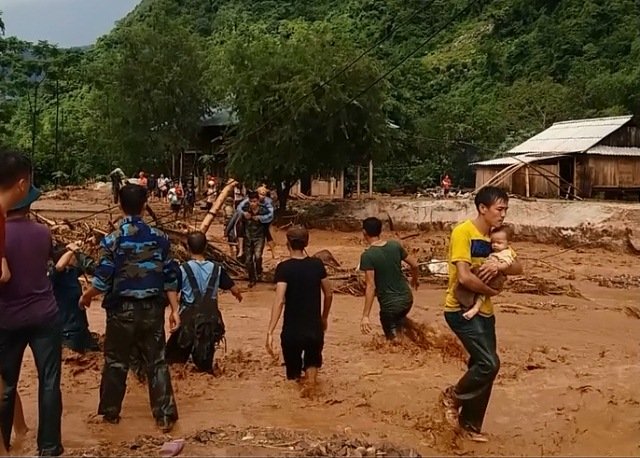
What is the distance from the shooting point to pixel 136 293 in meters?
5.59

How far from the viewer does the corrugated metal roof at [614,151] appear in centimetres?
2961

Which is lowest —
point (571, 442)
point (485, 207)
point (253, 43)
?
point (571, 442)

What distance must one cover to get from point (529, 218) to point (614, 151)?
920 cm

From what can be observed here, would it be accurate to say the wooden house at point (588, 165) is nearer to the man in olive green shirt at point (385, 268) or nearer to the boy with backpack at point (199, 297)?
the man in olive green shirt at point (385, 268)

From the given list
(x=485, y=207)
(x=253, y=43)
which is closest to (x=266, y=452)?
(x=485, y=207)

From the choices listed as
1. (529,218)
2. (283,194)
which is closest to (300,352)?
(529,218)

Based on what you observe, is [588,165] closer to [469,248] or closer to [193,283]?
[193,283]

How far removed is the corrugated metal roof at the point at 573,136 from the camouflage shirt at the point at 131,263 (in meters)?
26.2

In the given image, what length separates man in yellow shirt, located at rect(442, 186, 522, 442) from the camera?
541 cm

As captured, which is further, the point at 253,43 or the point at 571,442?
the point at 253,43

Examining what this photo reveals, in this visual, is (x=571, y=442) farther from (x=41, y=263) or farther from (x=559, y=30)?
(x=559, y=30)

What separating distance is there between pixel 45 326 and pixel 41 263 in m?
0.38

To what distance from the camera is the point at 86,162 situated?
167ft

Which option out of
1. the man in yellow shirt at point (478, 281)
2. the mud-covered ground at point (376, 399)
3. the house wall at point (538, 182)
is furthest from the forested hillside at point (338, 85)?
→ the man in yellow shirt at point (478, 281)
